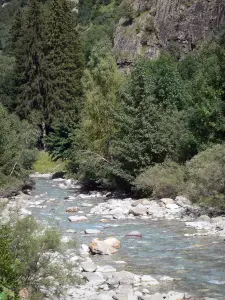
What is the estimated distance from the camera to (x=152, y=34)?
200 feet

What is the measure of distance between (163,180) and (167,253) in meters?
10.0

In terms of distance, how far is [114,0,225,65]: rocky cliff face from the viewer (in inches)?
2148

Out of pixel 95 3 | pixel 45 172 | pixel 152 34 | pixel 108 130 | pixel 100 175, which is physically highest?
pixel 95 3

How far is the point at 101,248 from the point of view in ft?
50.2

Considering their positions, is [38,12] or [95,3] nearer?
[38,12]

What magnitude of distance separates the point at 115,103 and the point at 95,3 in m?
88.2

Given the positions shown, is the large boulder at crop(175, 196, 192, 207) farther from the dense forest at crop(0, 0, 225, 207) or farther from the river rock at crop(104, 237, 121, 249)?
the river rock at crop(104, 237, 121, 249)

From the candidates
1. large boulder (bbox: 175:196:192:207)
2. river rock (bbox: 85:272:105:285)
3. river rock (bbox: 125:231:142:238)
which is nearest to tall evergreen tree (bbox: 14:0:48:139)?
large boulder (bbox: 175:196:192:207)

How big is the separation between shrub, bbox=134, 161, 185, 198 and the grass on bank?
66.3 feet

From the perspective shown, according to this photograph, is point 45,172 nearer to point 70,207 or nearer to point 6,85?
point 6,85

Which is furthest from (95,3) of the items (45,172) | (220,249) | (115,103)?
(220,249)

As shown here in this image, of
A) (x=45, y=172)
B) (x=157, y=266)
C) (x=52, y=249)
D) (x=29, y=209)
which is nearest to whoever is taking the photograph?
(x=52, y=249)

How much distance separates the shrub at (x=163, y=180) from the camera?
24.9 meters

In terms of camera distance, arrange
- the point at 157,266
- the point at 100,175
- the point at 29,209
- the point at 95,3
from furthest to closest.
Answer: the point at 95,3
the point at 100,175
the point at 29,209
the point at 157,266
